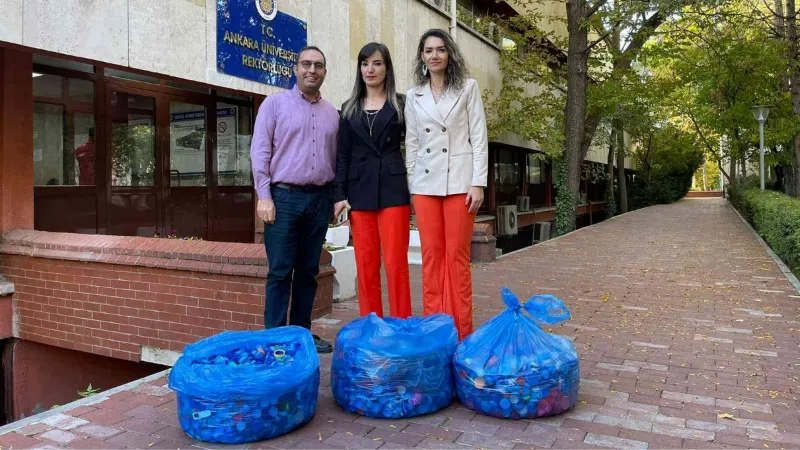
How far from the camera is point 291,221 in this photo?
12.2 ft

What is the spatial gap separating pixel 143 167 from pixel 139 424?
5562mm

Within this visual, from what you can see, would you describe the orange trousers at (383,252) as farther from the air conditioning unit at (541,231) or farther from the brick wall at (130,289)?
the air conditioning unit at (541,231)

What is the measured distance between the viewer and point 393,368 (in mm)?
2926

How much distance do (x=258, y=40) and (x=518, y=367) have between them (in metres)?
5.79

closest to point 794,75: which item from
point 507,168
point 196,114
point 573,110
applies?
point 573,110

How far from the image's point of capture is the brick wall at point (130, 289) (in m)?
4.73

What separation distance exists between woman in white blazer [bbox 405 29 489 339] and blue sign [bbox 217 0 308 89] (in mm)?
4079

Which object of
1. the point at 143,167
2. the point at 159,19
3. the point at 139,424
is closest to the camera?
the point at 139,424

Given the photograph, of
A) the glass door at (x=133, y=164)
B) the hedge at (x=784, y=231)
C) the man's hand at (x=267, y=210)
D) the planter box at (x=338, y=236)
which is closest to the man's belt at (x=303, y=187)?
the man's hand at (x=267, y=210)

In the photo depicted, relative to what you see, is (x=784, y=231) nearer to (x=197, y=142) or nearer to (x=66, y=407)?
(x=197, y=142)

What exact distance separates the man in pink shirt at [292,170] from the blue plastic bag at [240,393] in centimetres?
84

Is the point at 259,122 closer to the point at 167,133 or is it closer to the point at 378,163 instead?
the point at 378,163

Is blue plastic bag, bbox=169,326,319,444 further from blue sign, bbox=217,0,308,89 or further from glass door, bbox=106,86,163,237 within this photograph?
glass door, bbox=106,86,163,237

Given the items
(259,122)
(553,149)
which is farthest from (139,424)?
(553,149)
